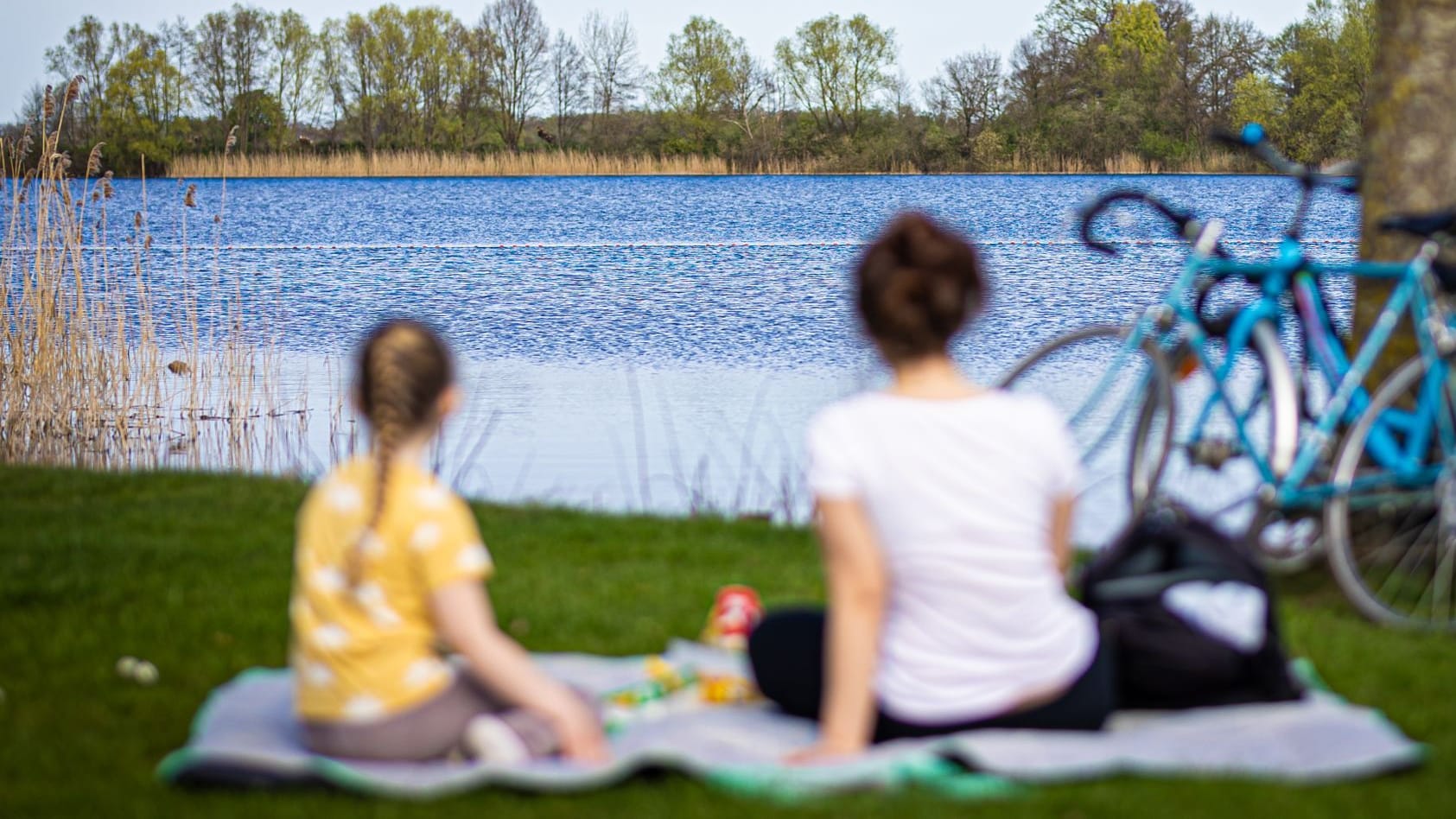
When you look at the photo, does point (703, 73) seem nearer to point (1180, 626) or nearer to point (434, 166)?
point (434, 166)

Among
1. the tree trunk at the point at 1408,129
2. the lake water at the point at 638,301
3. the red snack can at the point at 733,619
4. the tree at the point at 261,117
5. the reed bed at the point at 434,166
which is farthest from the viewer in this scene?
the tree at the point at 261,117

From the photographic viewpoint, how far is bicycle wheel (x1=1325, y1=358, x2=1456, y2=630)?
435 centimetres

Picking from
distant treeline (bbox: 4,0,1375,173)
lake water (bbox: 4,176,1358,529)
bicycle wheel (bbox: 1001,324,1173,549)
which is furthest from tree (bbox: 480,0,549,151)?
bicycle wheel (bbox: 1001,324,1173,549)

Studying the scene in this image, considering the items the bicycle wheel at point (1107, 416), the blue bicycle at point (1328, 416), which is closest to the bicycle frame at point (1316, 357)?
the blue bicycle at point (1328, 416)

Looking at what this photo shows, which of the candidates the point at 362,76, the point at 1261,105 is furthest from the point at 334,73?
the point at 1261,105

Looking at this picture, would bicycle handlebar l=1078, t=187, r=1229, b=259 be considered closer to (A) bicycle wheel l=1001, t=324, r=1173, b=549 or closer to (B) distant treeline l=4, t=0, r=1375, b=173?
(A) bicycle wheel l=1001, t=324, r=1173, b=549

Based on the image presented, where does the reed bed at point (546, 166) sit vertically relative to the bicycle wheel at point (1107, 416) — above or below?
above

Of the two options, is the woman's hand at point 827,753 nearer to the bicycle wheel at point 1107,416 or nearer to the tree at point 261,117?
the bicycle wheel at point 1107,416

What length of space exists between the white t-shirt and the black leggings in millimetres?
53

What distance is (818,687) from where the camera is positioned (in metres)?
3.67

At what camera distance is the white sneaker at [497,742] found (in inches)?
132

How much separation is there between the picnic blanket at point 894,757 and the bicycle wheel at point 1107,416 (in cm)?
120

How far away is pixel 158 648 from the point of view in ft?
14.9

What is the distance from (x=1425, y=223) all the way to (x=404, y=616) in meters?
3.12
